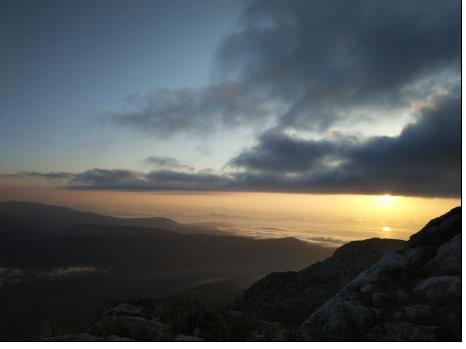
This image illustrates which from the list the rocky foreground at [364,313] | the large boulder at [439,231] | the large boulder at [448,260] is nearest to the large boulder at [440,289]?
the rocky foreground at [364,313]

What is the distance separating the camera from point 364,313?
11.6 metres

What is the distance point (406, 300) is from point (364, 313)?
62.8 inches

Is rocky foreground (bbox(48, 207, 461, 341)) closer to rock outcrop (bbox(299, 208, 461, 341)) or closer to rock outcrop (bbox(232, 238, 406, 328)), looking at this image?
rock outcrop (bbox(299, 208, 461, 341))

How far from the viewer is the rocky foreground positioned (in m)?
9.84

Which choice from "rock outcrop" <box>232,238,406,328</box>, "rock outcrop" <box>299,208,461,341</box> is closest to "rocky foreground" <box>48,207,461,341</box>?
"rock outcrop" <box>299,208,461,341</box>

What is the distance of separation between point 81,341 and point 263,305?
15451 millimetres

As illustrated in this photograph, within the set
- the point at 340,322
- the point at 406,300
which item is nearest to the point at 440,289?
the point at 406,300

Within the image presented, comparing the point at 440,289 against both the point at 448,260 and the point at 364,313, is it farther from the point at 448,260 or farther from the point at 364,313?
the point at 364,313

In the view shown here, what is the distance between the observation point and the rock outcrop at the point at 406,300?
10.2 meters

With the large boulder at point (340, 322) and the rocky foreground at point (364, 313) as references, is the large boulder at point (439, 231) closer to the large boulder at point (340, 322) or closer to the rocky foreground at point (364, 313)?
the rocky foreground at point (364, 313)

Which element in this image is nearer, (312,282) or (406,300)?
(406,300)

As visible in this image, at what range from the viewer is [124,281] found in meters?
187
